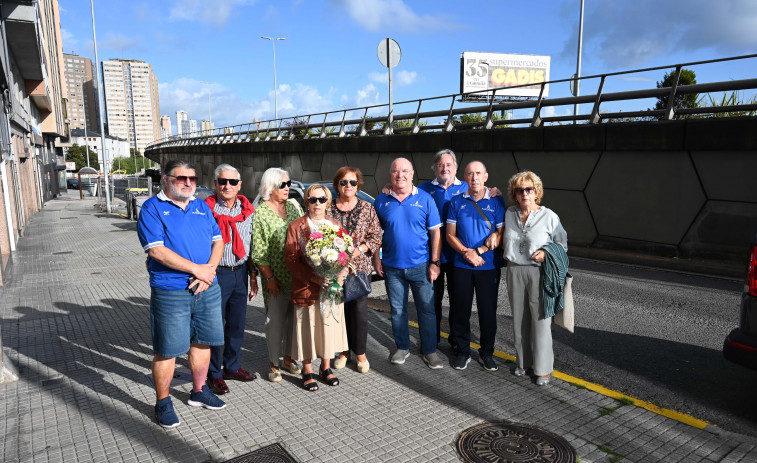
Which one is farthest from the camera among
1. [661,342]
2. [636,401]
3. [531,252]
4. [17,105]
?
[17,105]

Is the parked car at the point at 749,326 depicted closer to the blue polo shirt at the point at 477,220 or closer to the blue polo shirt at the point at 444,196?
the blue polo shirt at the point at 477,220

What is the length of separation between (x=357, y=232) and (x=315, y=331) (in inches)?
37.0

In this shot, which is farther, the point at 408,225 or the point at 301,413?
the point at 408,225

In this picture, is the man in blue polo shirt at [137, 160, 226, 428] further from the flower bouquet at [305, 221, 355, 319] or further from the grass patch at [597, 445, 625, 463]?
the grass patch at [597, 445, 625, 463]

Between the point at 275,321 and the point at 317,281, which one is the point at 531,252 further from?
the point at 275,321

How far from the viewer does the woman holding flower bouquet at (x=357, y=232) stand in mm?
4453

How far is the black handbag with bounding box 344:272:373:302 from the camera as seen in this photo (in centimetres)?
437

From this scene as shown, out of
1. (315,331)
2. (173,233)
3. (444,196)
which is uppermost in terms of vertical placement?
(444,196)

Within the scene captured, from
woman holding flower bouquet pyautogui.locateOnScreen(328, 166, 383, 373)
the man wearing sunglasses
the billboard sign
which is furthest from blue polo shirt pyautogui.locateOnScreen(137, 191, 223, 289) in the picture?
the billboard sign

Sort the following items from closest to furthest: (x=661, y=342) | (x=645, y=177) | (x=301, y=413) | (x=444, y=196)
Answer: (x=301, y=413) → (x=444, y=196) → (x=661, y=342) → (x=645, y=177)

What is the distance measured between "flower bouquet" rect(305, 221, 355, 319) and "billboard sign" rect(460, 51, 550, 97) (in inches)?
1405

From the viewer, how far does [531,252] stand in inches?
170

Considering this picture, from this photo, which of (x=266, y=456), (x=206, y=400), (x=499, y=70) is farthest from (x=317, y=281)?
(x=499, y=70)

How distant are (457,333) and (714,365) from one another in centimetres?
244
